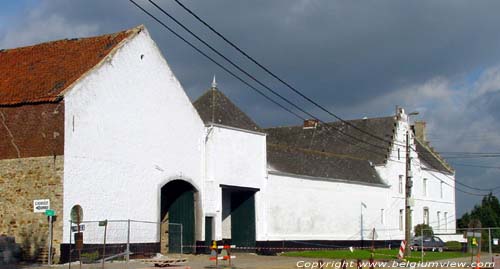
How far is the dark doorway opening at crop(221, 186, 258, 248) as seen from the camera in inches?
1694

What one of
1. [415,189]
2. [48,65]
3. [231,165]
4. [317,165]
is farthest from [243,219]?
[415,189]

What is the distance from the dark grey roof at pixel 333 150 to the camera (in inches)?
1896

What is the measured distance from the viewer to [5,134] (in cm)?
3244

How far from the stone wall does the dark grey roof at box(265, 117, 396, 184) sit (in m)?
16.9

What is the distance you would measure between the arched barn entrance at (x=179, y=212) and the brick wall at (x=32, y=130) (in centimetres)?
843

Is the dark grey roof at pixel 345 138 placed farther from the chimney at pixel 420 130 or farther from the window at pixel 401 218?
the chimney at pixel 420 130

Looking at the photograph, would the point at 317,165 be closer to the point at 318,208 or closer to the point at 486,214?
the point at 318,208

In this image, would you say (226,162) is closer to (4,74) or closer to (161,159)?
(161,159)

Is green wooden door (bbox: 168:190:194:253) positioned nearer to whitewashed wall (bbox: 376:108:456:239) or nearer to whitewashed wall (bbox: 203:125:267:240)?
whitewashed wall (bbox: 203:125:267:240)

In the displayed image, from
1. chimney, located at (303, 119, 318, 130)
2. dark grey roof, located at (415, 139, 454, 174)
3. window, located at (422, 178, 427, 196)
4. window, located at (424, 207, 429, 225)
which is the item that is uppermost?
chimney, located at (303, 119, 318, 130)

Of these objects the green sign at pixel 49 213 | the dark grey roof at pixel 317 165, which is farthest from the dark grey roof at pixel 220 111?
the green sign at pixel 49 213

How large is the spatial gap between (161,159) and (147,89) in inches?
132

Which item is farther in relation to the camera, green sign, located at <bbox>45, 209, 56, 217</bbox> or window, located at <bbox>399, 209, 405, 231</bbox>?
window, located at <bbox>399, 209, 405, 231</bbox>

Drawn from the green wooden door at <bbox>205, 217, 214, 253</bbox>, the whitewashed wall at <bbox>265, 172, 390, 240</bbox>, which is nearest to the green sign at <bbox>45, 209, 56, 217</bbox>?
the green wooden door at <bbox>205, 217, 214, 253</bbox>
